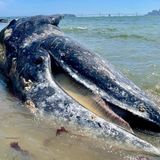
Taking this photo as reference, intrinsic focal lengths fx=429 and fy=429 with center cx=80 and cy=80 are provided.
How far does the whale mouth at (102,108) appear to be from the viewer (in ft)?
16.5

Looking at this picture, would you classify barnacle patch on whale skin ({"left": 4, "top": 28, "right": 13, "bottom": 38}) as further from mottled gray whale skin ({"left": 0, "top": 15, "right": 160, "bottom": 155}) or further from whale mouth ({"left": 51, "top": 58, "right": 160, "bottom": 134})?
whale mouth ({"left": 51, "top": 58, "right": 160, "bottom": 134})

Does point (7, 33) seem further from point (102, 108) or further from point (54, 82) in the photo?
point (102, 108)

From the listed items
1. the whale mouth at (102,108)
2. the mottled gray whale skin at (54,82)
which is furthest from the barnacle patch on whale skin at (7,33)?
the whale mouth at (102,108)

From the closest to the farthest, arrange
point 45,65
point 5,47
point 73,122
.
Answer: point 73,122
point 45,65
point 5,47

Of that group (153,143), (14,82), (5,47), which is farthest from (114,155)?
(5,47)

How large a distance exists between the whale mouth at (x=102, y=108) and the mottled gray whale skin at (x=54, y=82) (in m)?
0.06

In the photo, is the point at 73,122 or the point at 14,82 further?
the point at 14,82

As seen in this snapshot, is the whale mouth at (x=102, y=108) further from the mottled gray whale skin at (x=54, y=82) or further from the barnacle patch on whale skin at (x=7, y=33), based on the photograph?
the barnacle patch on whale skin at (x=7, y=33)

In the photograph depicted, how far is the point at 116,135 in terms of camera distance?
15.4ft

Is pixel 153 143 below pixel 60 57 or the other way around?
below

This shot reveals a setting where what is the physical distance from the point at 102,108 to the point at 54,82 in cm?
87

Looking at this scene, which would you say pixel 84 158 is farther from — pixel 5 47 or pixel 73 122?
pixel 5 47

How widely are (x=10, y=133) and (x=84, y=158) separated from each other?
1.03 m

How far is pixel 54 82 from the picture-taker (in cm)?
571
